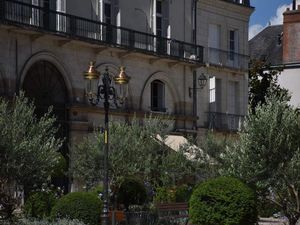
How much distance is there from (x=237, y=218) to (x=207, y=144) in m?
10.7

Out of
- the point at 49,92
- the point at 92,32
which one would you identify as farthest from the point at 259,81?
the point at 49,92

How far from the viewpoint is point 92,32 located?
29.0 metres

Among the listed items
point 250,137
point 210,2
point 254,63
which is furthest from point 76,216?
point 254,63

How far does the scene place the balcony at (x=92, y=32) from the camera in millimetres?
26006

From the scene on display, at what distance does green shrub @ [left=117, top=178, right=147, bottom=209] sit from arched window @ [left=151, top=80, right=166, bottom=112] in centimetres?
1063

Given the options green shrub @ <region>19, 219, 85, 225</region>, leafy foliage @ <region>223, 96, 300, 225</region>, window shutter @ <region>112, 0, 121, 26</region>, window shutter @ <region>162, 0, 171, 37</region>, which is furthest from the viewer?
window shutter @ <region>162, 0, 171, 37</region>

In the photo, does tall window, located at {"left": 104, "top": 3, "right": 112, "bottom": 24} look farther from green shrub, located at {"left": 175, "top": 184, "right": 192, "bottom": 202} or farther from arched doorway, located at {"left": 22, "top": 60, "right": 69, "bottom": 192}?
green shrub, located at {"left": 175, "top": 184, "right": 192, "bottom": 202}

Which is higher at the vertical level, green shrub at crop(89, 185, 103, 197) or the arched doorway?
the arched doorway

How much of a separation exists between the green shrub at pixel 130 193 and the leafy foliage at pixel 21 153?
4.85 meters

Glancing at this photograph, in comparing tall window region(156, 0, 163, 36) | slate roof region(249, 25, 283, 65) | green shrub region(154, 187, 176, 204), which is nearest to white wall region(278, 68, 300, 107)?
slate roof region(249, 25, 283, 65)

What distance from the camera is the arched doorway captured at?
27.3m

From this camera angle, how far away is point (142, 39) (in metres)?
31.7

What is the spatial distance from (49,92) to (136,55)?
15.2 feet

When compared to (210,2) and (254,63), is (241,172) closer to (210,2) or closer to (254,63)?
(210,2)
